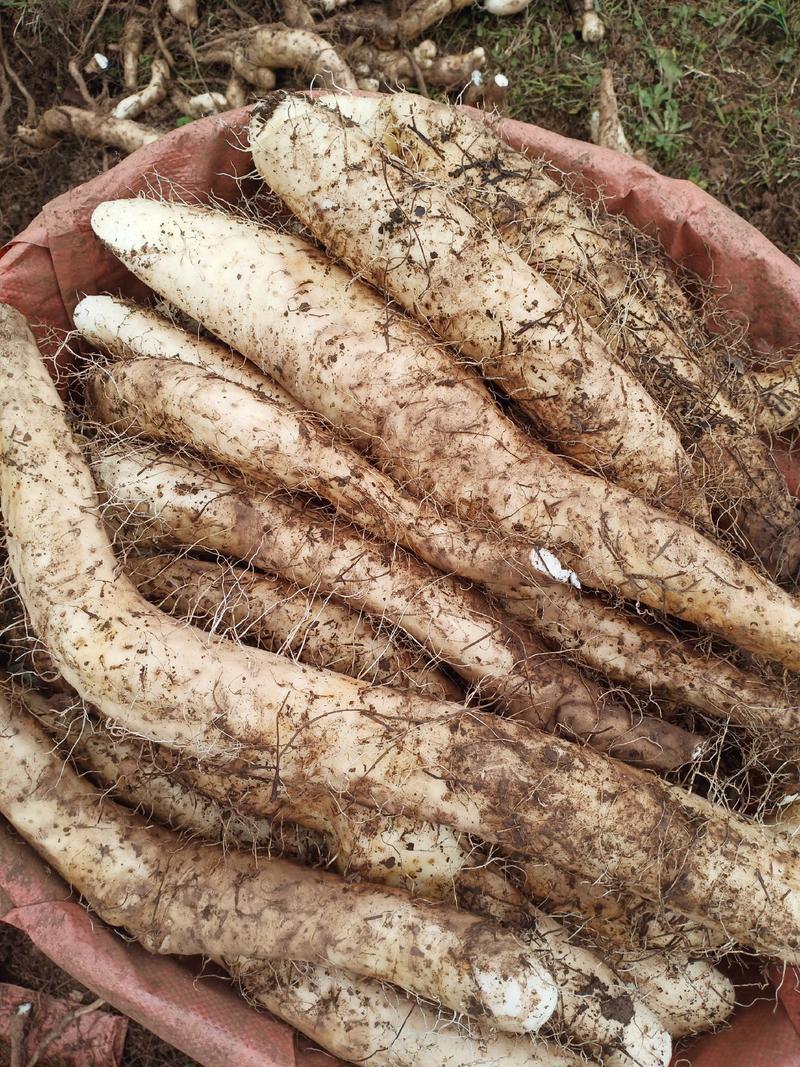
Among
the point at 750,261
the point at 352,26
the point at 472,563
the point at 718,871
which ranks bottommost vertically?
the point at 718,871

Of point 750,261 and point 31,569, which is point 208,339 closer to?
point 31,569

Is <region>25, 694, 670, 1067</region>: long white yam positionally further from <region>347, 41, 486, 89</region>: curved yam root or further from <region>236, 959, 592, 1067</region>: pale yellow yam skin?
<region>347, 41, 486, 89</region>: curved yam root

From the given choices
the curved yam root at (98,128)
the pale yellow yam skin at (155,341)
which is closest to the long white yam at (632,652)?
the pale yellow yam skin at (155,341)

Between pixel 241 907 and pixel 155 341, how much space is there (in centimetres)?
147

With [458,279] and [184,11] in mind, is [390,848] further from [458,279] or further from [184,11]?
[184,11]

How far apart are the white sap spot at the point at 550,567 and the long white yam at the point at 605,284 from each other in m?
0.50

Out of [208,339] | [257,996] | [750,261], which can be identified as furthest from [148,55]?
[257,996]

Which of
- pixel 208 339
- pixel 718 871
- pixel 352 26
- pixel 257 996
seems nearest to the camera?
pixel 718 871

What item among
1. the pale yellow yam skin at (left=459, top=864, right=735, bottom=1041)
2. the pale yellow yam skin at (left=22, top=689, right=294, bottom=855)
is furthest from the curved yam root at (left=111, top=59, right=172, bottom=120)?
the pale yellow yam skin at (left=459, top=864, right=735, bottom=1041)

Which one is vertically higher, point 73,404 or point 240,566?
point 73,404

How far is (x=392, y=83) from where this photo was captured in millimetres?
2838

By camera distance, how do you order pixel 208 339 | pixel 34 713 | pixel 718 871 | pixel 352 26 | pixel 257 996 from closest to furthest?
pixel 718 871
pixel 257 996
pixel 34 713
pixel 208 339
pixel 352 26

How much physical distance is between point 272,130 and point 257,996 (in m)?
2.11

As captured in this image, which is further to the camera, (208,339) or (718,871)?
(208,339)
